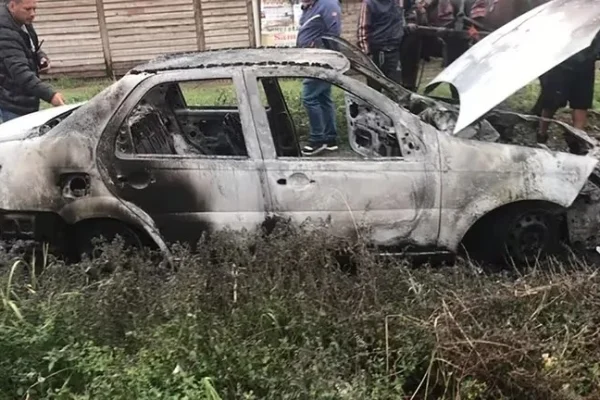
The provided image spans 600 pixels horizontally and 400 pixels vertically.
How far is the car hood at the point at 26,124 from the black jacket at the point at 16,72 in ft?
2.10

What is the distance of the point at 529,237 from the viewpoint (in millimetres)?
4793

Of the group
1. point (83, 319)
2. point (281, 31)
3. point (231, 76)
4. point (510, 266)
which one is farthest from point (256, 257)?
point (281, 31)

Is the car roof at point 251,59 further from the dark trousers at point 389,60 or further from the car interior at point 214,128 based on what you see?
the dark trousers at point 389,60

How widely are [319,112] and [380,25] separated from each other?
7.96 ft

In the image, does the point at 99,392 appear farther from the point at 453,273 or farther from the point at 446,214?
the point at 446,214

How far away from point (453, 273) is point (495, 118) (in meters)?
1.69

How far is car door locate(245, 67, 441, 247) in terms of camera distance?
460 centimetres

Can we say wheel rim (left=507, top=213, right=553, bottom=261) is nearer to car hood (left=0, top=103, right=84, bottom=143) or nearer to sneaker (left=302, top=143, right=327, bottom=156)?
sneaker (left=302, top=143, right=327, bottom=156)

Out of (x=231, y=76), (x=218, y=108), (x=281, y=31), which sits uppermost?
(x=231, y=76)

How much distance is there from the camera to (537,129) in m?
5.36

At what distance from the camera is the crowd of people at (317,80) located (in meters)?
6.11

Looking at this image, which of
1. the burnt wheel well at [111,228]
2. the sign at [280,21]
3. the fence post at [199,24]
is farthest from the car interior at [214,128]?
the fence post at [199,24]

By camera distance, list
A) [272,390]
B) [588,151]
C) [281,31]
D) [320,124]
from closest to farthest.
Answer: [272,390] < [588,151] < [320,124] < [281,31]

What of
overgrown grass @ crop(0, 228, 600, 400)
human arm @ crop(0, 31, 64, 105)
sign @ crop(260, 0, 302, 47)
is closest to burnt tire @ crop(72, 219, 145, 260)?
overgrown grass @ crop(0, 228, 600, 400)
